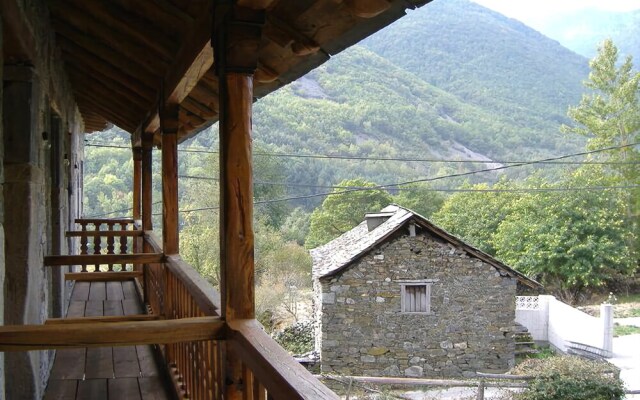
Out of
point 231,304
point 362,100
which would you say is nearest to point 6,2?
point 231,304

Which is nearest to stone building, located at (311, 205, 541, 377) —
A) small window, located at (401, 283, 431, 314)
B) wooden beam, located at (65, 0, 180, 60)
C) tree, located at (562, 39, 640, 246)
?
small window, located at (401, 283, 431, 314)

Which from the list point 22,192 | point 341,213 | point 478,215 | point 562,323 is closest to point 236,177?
point 22,192

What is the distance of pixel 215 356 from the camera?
2.72m

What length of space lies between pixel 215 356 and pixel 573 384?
9299 millimetres

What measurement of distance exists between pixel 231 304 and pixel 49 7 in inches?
108

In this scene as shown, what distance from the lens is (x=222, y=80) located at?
2305mm

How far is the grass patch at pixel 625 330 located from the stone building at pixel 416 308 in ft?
20.0

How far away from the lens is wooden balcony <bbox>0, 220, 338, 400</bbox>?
1.88 metres

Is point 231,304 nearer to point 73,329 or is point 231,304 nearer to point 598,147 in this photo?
point 73,329

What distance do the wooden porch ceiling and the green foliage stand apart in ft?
35.4

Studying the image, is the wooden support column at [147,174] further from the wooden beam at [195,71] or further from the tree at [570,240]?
the tree at [570,240]

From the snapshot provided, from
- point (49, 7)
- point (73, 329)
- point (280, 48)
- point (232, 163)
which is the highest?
point (49, 7)

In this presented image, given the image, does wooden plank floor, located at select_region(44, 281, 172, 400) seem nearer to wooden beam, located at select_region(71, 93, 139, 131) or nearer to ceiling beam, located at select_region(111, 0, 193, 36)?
ceiling beam, located at select_region(111, 0, 193, 36)

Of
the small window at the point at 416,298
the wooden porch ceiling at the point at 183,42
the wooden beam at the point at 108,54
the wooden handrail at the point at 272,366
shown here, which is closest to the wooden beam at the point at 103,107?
the wooden porch ceiling at the point at 183,42
